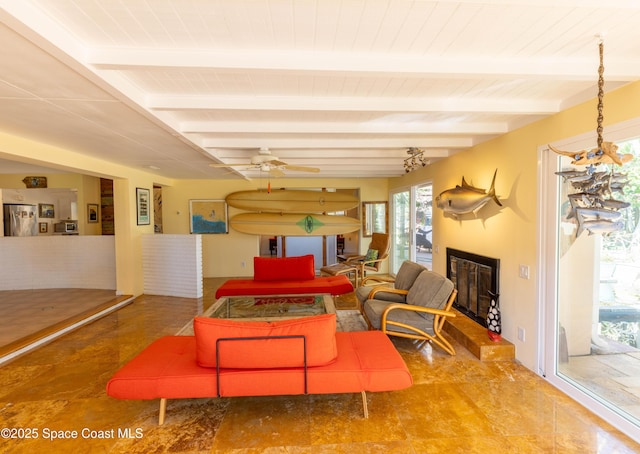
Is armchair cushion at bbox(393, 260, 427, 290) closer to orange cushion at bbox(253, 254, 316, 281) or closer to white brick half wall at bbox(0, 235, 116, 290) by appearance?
orange cushion at bbox(253, 254, 316, 281)

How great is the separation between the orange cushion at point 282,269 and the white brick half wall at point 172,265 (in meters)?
1.20

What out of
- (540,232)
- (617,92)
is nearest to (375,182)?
(540,232)

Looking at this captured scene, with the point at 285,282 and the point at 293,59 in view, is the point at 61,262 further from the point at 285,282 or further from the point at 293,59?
the point at 293,59

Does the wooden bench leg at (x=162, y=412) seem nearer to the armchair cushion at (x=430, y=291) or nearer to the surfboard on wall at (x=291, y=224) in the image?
the armchair cushion at (x=430, y=291)

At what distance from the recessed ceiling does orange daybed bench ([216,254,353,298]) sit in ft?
7.02

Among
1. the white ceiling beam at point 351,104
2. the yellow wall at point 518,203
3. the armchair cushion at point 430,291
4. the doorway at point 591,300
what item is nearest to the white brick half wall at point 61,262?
the white ceiling beam at point 351,104

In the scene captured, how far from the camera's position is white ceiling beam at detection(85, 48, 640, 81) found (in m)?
1.65

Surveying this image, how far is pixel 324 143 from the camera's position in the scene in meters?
3.57

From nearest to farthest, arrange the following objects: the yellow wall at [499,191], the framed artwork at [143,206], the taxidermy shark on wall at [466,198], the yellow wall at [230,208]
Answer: the yellow wall at [499,191], the taxidermy shark on wall at [466,198], the framed artwork at [143,206], the yellow wall at [230,208]

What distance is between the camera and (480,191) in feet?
11.0

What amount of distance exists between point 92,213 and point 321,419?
6.66 m

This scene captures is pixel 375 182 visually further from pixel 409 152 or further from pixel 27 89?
pixel 27 89

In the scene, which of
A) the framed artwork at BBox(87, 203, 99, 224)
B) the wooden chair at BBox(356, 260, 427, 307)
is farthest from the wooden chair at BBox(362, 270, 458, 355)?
the framed artwork at BBox(87, 203, 99, 224)

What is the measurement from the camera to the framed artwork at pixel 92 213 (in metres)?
6.48
